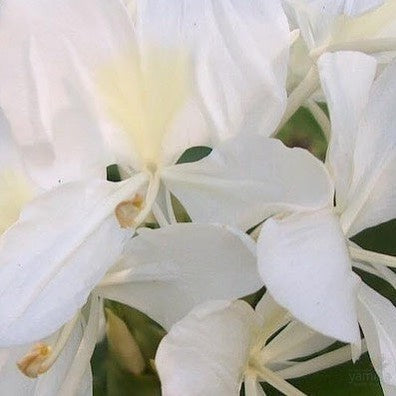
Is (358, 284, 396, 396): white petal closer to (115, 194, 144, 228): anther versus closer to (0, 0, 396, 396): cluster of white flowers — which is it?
(0, 0, 396, 396): cluster of white flowers

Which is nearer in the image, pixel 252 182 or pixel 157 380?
pixel 252 182

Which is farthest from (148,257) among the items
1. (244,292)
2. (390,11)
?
(390,11)

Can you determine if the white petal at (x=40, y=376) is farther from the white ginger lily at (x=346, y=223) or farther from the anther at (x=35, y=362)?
the white ginger lily at (x=346, y=223)

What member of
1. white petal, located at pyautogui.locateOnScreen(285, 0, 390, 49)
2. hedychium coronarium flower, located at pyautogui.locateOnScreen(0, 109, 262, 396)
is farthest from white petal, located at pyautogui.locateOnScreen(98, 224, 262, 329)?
white petal, located at pyautogui.locateOnScreen(285, 0, 390, 49)

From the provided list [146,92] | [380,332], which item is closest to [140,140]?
[146,92]

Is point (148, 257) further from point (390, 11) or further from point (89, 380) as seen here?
point (390, 11)

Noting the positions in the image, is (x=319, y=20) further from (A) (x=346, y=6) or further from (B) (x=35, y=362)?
(B) (x=35, y=362)

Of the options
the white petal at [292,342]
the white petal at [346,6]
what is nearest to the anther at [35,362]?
the white petal at [292,342]
